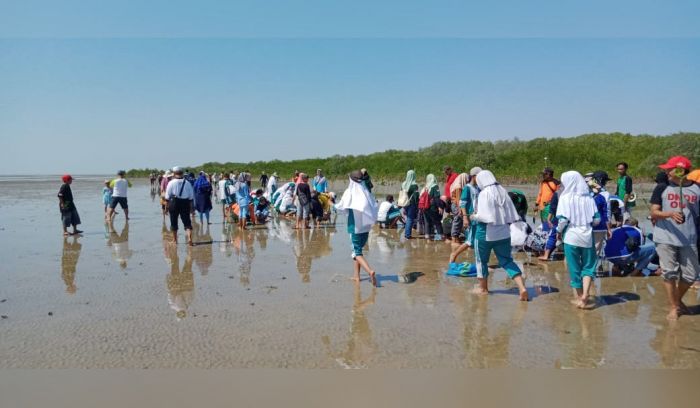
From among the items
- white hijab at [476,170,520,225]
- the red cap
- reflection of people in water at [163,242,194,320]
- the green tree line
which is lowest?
reflection of people in water at [163,242,194,320]

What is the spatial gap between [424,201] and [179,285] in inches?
255

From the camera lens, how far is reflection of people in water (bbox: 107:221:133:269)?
10.1m

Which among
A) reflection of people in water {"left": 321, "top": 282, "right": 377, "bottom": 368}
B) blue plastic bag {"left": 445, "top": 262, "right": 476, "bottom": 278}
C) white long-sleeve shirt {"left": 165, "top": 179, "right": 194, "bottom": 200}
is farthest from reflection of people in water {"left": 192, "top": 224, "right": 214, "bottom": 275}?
blue plastic bag {"left": 445, "top": 262, "right": 476, "bottom": 278}

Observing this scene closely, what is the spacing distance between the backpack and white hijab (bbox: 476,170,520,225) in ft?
17.5

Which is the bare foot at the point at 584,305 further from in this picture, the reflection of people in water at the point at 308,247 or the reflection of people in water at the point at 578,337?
the reflection of people in water at the point at 308,247

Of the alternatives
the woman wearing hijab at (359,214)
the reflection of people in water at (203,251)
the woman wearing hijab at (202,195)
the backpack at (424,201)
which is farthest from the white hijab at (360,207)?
the woman wearing hijab at (202,195)

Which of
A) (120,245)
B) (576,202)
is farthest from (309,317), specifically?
(120,245)

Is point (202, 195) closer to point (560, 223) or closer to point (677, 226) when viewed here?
point (560, 223)

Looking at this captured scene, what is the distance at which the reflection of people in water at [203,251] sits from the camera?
9.27 meters

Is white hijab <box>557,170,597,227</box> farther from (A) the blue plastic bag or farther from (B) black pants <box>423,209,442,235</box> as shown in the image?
(B) black pants <box>423,209,442,235</box>

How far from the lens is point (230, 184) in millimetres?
16766

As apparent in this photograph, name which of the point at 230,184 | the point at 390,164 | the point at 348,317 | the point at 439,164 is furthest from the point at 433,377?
the point at 390,164

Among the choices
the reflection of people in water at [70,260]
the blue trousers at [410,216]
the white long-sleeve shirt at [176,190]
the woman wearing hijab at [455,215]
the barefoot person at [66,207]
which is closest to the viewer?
the reflection of people in water at [70,260]

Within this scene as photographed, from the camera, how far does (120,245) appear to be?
11.9 m
